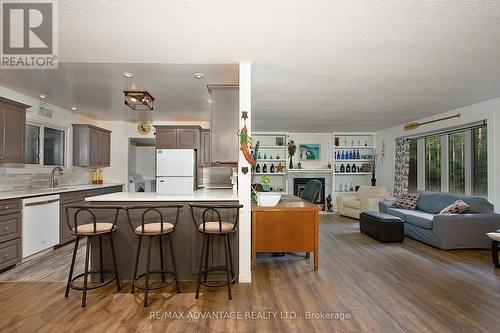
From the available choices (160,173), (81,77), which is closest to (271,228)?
(160,173)

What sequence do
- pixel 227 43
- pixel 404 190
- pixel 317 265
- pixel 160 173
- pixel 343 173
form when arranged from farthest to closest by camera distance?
pixel 343 173
pixel 404 190
pixel 160 173
pixel 317 265
pixel 227 43

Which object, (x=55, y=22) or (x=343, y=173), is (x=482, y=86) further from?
(x=55, y=22)

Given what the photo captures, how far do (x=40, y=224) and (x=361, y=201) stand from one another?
655cm

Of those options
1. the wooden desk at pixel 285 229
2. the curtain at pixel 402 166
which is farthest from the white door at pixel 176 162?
the curtain at pixel 402 166

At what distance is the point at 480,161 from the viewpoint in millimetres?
4715

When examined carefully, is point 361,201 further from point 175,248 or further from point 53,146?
point 53,146

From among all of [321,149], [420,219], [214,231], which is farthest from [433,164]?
[214,231]

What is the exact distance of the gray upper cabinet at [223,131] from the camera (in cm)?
328

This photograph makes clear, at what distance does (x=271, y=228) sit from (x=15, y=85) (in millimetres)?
4246

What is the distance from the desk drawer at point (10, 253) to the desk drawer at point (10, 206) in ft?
1.28

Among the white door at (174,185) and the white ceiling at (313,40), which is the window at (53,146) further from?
the white ceiling at (313,40)

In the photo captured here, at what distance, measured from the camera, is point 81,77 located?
136 inches

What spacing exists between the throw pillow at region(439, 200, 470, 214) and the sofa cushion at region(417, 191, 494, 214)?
10 cm

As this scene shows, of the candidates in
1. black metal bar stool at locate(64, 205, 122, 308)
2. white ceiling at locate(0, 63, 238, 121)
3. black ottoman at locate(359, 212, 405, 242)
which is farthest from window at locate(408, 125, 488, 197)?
black metal bar stool at locate(64, 205, 122, 308)
